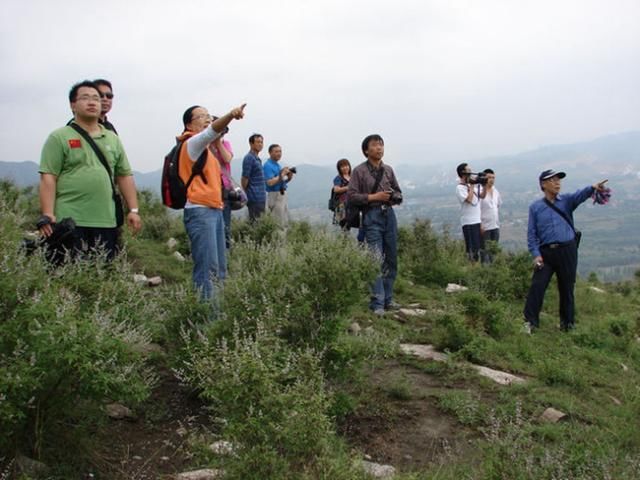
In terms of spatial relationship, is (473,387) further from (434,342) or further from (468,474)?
(468,474)

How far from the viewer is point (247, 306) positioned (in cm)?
360

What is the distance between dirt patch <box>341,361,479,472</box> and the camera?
3.60 metres

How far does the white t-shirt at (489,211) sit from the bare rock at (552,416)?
21.7 feet

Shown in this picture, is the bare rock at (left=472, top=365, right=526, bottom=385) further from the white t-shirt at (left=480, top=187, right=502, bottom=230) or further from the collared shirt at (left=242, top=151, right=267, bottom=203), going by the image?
the white t-shirt at (left=480, top=187, right=502, bottom=230)

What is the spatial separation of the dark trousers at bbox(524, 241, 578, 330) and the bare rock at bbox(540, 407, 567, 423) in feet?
9.56

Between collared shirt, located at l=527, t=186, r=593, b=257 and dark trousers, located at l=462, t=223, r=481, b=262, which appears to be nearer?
collared shirt, located at l=527, t=186, r=593, b=257

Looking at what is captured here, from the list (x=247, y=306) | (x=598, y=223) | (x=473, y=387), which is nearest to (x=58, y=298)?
(x=247, y=306)

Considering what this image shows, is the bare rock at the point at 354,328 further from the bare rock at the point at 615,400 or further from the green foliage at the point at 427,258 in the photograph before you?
the green foliage at the point at 427,258

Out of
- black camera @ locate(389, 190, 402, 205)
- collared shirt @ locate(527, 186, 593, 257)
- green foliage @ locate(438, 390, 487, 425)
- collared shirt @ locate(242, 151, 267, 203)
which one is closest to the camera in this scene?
green foliage @ locate(438, 390, 487, 425)

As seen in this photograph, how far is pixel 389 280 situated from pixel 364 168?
140cm

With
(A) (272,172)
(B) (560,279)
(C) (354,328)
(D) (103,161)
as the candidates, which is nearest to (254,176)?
(A) (272,172)

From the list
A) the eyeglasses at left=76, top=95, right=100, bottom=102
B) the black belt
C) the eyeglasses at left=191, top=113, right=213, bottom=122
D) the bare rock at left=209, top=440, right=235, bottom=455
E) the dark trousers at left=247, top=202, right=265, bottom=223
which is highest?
the eyeglasses at left=76, top=95, right=100, bottom=102

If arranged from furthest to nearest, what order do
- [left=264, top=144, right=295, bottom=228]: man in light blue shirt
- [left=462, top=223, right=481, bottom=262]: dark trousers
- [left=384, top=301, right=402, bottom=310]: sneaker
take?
1. [left=264, top=144, right=295, bottom=228]: man in light blue shirt
2. [left=462, top=223, right=481, bottom=262]: dark trousers
3. [left=384, top=301, right=402, bottom=310]: sneaker

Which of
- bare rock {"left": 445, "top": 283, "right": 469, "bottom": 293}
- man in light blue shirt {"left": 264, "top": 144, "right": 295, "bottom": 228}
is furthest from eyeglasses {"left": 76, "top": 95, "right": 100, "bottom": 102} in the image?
man in light blue shirt {"left": 264, "top": 144, "right": 295, "bottom": 228}
